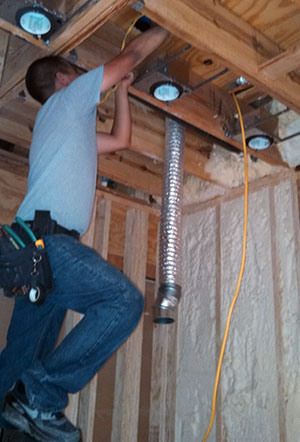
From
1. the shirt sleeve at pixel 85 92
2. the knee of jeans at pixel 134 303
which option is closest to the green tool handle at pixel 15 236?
the knee of jeans at pixel 134 303

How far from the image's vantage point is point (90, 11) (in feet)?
5.78

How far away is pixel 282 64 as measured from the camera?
2.05 metres

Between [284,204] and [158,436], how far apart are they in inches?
65.2

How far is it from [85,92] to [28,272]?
72 cm

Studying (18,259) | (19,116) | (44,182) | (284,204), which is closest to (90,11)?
(44,182)

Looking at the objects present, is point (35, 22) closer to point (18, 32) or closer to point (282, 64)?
point (18, 32)

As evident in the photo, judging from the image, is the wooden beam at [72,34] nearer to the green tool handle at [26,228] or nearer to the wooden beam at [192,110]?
the wooden beam at [192,110]

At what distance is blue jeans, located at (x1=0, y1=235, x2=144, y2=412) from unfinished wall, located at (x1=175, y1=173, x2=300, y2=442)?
4.18 feet

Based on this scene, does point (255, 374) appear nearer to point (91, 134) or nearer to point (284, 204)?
point (284, 204)

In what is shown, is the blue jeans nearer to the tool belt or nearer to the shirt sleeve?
the tool belt

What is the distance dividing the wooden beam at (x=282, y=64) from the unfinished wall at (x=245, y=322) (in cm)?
87

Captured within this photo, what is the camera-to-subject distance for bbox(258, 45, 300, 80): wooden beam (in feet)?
6.48

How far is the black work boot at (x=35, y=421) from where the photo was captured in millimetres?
1437

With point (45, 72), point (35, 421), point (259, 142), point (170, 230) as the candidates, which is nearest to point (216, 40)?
point (45, 72)
